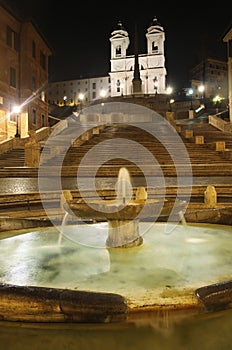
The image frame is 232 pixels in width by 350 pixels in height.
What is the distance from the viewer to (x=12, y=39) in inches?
1261

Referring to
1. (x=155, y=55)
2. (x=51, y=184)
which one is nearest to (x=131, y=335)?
(x=51, y=184)

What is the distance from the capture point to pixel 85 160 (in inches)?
702

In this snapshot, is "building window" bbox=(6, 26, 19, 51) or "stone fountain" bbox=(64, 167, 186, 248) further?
"building window" bbox=(6, 26, 19, 51)

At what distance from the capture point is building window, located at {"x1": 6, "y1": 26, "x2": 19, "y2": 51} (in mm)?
31250

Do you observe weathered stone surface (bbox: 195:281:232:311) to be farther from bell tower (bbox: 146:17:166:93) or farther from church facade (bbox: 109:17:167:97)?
bell tower (bbox: 146:17:166:93)

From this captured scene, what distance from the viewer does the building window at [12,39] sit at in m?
31.2

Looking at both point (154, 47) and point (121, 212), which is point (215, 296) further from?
point (154, 47)

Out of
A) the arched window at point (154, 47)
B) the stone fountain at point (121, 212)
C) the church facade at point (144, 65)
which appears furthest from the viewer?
the arched window at point (154, 47)

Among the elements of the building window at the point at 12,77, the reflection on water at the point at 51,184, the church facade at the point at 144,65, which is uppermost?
the church facade at the point at 144,65

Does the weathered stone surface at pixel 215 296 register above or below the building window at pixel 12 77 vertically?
below

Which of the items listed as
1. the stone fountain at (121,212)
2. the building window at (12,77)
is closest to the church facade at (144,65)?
the building window at (12,77)

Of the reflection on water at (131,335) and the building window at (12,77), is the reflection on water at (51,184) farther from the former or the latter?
the building window at (12,77)

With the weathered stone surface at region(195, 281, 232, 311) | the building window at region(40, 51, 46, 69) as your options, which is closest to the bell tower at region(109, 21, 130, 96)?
the building window at region(40, 51, 46, 69)

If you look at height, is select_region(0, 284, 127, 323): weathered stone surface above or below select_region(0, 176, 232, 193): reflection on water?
below
